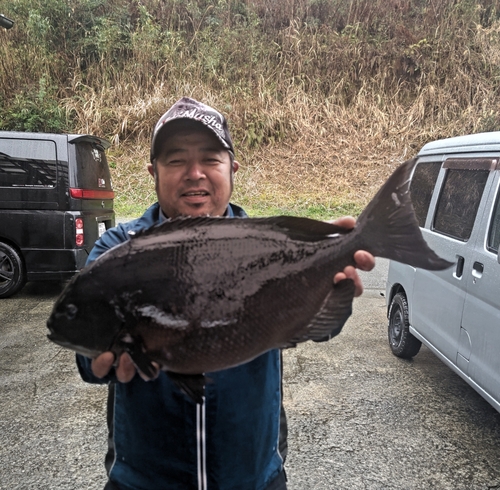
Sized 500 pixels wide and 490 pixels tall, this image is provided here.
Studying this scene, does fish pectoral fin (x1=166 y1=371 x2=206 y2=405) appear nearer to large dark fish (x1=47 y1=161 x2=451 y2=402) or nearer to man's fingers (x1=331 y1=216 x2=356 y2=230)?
large dark fish (x1=47 y1=161 x2=451 y2=402)

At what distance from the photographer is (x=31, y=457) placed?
316 cm

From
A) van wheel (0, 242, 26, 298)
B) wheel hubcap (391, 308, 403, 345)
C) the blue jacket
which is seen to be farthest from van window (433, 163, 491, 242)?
van wheel (0, 242, 26, 298)

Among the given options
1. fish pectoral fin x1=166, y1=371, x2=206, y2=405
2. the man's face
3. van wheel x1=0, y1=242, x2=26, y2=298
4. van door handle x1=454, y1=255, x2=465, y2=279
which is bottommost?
van wheel x1=0, y1=242, x2=26, y2=298

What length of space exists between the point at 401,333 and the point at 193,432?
3.76 metres

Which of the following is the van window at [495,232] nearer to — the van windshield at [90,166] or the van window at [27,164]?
the van windshield at [90,166]

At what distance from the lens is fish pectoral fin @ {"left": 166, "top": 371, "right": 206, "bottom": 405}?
1.22 meters

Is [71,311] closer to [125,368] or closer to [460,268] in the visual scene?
[125,368]

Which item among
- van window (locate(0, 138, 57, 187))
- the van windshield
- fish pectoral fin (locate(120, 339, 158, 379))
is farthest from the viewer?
the van windshield

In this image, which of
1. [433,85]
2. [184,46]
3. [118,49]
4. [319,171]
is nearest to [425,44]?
[433,85]

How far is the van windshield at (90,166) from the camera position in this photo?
6.61 m

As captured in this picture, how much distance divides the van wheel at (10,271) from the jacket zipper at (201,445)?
6034 millimetres

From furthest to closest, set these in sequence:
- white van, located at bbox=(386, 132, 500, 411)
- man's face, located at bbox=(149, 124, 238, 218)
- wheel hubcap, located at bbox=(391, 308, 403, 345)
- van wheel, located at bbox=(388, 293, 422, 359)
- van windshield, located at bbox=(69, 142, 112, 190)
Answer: van windshield, located at bbox=(69, 142, 112, 190), wheel hubcap, located at bbox=(391, 308, 403, 345), van wheel, located at bbox=(388, 293, 422, 359), white van, located at bbox=(386, 132, 500, 411), man's face, located at bbox=(149, 124, 238, 218)

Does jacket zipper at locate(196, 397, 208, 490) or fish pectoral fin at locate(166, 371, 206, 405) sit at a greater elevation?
fish pectoral fin at locate(166, 371, 206, 405)

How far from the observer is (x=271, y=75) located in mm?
15773
